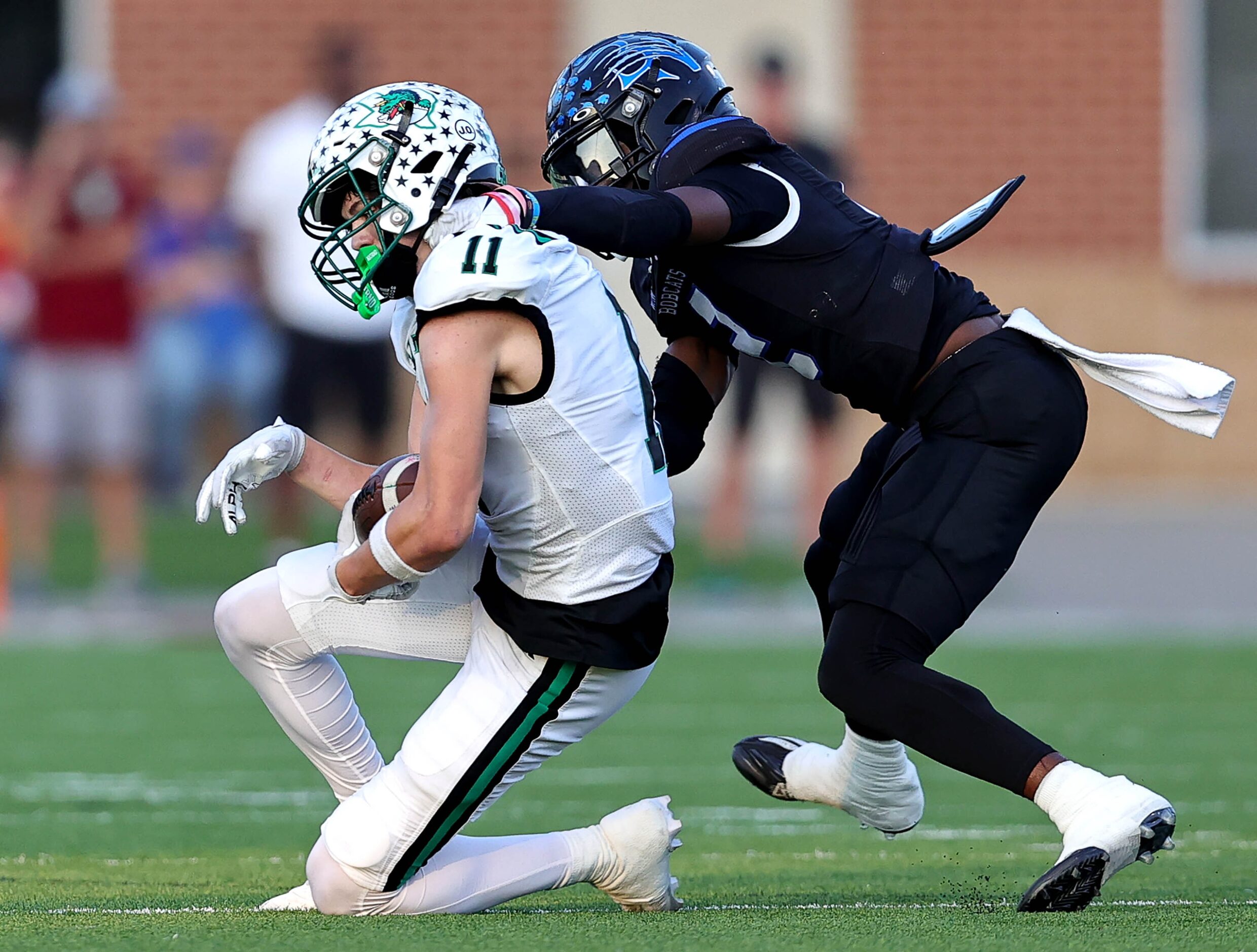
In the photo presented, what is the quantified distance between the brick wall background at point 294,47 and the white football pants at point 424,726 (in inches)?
393

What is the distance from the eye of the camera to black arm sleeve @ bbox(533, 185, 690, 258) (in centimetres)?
367

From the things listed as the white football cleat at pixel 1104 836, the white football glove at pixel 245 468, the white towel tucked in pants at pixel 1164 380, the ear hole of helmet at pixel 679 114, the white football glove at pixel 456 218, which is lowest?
the white football cleat at pixel 1104 836

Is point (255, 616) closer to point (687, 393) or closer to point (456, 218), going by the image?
point (456, 218)

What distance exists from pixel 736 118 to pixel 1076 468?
33.3 ft

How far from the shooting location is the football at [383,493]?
12.4ft

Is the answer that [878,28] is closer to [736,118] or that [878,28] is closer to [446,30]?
[446,30]

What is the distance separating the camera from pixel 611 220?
3.67 m

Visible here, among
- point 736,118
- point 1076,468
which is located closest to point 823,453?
point 1076,468

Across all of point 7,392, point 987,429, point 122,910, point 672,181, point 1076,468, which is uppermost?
point 672,181

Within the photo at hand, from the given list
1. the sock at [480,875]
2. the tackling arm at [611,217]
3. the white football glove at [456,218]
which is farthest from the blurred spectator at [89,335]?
the tackling arm at [611,217]

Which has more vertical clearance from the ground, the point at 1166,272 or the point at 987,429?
the point at 987,429

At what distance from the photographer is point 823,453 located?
32.0 feet

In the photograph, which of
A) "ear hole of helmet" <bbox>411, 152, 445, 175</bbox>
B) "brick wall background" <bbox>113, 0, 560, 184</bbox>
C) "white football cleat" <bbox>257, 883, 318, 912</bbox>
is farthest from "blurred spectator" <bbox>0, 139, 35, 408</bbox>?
"ear hole of helmet" <bbox>411, 152, 445, 175</bbox>

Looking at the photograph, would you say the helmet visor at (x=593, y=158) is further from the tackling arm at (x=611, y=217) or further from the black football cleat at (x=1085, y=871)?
the black football cleat at (x=1085, y=871)
